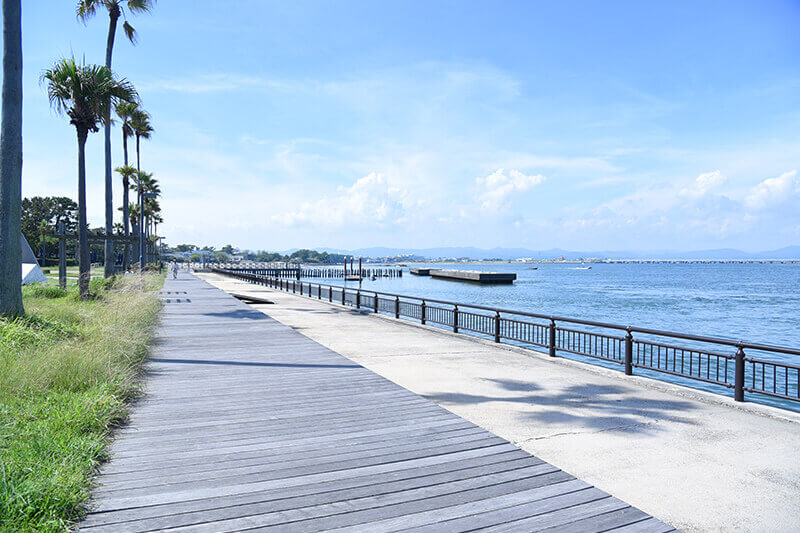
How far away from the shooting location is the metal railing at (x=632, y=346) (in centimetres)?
775

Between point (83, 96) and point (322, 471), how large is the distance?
66.6 ft

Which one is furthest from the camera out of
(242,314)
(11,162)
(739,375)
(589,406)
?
(242,314)

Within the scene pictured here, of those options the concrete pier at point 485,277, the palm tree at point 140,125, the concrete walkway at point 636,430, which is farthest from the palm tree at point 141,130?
the concrete pier at point 485,277

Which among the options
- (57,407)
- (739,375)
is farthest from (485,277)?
(57,407)

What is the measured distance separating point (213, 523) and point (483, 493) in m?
2.11

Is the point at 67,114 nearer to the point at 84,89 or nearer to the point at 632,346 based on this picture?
the point at 84,89

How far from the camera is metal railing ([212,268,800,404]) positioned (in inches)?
305

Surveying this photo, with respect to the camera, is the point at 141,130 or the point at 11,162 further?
the point at 141,130

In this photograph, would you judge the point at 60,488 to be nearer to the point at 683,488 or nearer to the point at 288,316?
the point at 683,488

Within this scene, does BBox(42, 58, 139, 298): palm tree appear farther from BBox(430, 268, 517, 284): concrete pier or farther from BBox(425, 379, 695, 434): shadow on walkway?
BBox(430, 268, 517, 284): concrete pier

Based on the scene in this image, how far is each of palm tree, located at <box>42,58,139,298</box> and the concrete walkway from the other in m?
15.7

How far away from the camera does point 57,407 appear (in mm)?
5309

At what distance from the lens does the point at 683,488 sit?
4477 mm

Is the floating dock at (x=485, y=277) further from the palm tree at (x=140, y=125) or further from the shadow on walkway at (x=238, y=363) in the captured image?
the shadow on walkway at (x=238, y=363)
